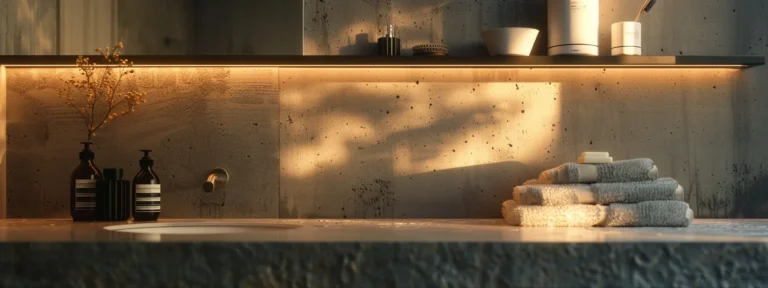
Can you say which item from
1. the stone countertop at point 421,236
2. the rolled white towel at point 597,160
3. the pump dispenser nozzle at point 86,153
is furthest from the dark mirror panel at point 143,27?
the rolled white towel at point 597,160

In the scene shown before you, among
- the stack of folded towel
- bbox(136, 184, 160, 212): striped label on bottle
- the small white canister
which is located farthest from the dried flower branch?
the small white canister

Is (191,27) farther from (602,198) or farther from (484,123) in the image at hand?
(602,198)

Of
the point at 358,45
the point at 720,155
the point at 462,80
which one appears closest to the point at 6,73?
the point at 358,45

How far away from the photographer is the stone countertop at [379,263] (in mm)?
1417

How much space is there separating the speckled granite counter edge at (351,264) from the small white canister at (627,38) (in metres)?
0.93

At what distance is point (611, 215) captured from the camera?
1.96 meters

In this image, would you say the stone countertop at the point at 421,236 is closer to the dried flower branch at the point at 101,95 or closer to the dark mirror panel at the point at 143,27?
the dried flower branch at the point at 101,95

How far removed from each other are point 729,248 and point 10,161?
73.5 inches

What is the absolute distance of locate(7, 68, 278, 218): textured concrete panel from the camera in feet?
7.65

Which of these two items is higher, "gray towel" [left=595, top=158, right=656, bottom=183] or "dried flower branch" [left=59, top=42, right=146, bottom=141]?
"dried flower branch" [left=59, top=42, right=146, bottom=141]

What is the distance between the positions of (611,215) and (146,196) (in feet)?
3.81

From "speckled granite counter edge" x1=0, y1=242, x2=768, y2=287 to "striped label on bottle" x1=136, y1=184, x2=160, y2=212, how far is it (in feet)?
2.33

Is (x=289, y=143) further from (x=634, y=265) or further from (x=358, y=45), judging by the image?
(x=634, y=265)

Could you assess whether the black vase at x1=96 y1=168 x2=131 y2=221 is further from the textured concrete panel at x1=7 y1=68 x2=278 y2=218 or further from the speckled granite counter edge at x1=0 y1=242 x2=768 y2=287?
the speckled granite counter edge at x1=0 y1=242 x2=768 y2=287
